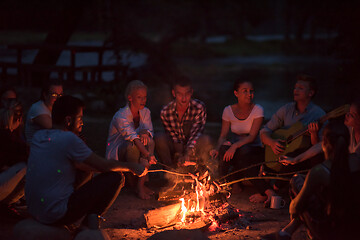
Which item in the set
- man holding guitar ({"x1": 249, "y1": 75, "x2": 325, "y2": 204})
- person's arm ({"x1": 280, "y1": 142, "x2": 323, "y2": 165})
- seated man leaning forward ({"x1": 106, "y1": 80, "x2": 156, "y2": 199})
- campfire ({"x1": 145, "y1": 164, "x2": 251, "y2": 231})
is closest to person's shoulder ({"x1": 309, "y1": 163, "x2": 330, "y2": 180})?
campfire ({"x1": 145, "y1": 164, "x2": 251, "y2": 231})

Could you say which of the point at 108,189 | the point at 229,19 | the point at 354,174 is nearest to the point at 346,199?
the point at 354,174

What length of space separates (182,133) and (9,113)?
2394mm

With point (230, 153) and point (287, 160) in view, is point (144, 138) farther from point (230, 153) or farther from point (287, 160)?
point (287, 160)

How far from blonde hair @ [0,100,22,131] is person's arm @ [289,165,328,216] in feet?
10.5

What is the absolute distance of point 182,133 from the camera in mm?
6273

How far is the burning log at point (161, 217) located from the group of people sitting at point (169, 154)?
677 millimetres

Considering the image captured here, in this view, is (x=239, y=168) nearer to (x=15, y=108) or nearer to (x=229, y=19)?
(x=15, y=108)

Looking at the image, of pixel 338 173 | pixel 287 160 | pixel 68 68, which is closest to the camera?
pixel 338 173

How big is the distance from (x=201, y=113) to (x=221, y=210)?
1.72 meters

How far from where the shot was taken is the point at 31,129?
214 inches

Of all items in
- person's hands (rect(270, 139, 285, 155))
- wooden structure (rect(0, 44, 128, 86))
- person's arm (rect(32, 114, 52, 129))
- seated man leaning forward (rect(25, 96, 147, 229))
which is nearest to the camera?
seated man leaning forward (rect(25, 96, 147, 229))

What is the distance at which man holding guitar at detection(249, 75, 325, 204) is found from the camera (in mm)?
5391

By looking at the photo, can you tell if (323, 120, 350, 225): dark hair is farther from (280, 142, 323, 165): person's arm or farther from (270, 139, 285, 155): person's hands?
(270, 139, 285, 155): person's hands

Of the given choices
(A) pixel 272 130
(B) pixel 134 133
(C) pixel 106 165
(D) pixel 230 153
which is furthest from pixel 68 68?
(C) pixel 106 165
